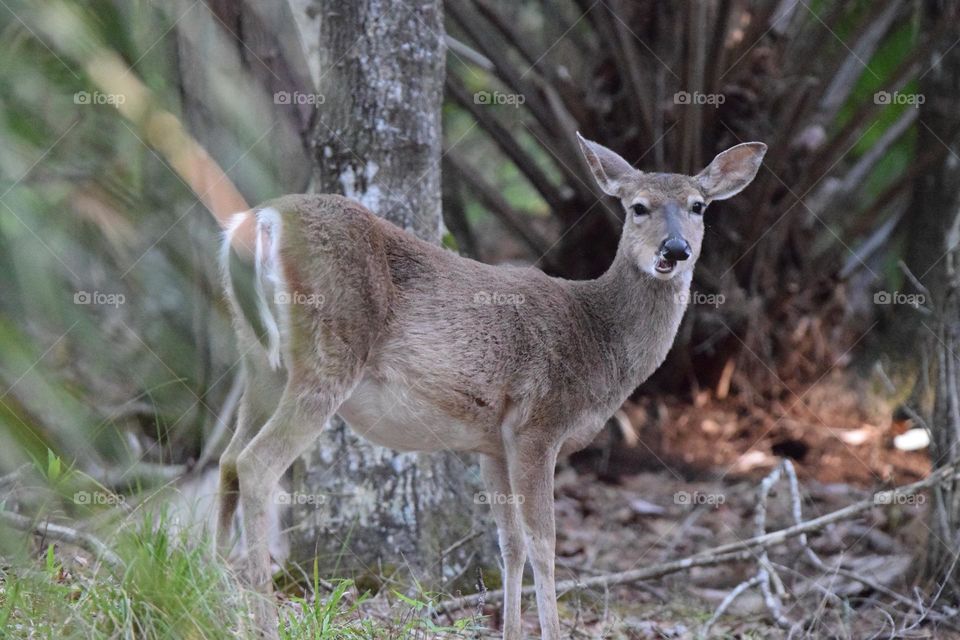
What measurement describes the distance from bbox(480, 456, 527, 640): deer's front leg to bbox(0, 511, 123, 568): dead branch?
157 centimetres

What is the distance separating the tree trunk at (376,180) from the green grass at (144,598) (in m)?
1.45

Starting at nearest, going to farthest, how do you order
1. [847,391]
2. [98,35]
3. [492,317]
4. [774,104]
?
[98,35] → [492,317] → [774,104] → [847,391]

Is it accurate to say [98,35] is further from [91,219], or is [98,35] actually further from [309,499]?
[309,499]

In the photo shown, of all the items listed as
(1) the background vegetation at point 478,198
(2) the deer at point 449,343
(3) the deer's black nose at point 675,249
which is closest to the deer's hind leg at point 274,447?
(2) the deer at point 449,343

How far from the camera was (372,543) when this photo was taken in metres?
5.00

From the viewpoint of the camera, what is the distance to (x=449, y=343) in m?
4.27

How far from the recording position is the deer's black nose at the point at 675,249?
458 centimetres

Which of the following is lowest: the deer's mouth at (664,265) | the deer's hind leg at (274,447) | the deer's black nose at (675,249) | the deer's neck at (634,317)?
the deer's hind leg at (274,447)

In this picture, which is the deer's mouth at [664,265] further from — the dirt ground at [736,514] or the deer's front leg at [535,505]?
the dirt ground at [736,514]

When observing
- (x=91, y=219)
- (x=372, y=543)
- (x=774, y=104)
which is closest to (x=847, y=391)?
(x=774, y=104)

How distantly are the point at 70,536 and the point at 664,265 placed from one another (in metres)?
2.44

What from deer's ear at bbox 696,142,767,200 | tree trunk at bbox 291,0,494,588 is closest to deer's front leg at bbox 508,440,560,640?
tree trunk at bbox 291,0,494,588

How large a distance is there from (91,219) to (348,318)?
90cm

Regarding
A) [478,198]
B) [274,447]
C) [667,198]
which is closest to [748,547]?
[667,198]
